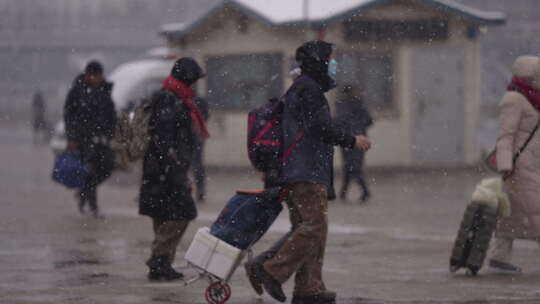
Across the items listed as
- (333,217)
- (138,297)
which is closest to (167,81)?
(138,297)

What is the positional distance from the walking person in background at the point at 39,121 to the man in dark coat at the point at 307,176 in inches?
1107

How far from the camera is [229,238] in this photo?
7.85 meters

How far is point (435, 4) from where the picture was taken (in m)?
22.7

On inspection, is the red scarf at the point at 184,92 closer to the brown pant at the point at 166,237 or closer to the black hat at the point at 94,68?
the brown pant at the point at 166,237

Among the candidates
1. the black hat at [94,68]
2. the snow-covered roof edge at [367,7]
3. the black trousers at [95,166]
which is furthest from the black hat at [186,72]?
the snow-covered roof edge at [367,7]

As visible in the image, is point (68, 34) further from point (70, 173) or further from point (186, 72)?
point (186, 72)

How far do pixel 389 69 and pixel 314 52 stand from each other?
613 inches

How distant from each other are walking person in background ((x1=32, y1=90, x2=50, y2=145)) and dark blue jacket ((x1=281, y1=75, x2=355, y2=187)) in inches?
1109

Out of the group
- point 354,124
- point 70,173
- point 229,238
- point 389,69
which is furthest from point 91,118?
point 389,69

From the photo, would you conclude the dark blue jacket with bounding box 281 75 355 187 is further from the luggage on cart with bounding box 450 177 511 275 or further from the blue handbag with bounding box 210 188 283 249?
the luggage on cart with bounding box 450 177 511 275

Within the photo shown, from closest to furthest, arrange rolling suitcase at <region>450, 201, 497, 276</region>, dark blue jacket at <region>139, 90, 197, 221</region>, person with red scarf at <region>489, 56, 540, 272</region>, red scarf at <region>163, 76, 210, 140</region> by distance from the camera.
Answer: dark blue jacket at <region>139, 90, 197, 221</region> → red scarf at <region>163, 76, 210, 140</region> → rolling suitcase at <region>450, 201, 497, 276</region> → person with red scarf at <region>489, 56, 540, 272</region>

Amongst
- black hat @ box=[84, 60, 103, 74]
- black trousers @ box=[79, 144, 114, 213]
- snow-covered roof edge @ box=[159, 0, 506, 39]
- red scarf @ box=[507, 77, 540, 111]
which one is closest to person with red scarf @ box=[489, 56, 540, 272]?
red scarf @ box=[507, 77, 540, 111]

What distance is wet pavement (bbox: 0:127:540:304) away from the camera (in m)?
8.48

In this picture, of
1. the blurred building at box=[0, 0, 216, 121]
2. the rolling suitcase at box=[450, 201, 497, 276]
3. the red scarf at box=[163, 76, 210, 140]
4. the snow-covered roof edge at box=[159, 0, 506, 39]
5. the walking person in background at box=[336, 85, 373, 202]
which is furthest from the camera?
the blurred building at box=[0, 0, 216, 121]
